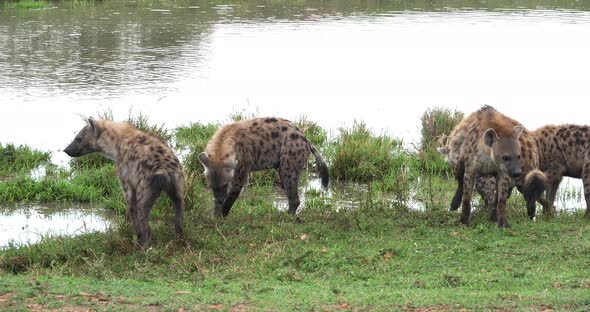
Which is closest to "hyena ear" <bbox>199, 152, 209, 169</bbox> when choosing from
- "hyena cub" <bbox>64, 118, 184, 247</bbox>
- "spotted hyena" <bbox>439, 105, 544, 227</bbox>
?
"hyena cub" <bbox>64, 118, 184, 247</bbox>

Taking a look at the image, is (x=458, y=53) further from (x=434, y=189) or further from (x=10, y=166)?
(x=10, y=166)

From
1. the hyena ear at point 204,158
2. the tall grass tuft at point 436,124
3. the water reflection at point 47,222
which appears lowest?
the water reflection at point 47,222

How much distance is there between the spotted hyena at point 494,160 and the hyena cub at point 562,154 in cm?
34

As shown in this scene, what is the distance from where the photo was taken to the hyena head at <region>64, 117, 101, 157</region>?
7234 millimetres

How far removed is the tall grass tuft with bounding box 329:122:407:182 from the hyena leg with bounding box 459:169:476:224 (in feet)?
7.16

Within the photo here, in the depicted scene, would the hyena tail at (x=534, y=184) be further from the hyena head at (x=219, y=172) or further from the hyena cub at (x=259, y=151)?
the hyena head at (x=219, y=172)

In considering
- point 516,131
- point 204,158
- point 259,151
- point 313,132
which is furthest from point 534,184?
point 313,132

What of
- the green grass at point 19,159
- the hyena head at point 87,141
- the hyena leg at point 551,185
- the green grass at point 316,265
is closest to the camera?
the green grass at point 316,265

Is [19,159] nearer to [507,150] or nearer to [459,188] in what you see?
[459,188]

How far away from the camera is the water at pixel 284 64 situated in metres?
12.6

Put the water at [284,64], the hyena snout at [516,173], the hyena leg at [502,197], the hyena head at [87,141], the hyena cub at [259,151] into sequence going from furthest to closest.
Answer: the water at [284,64] < the hyena cub at [259,151] < the hyena head at [87,141] < the hyena leg at [502,197] < the hyena snout at [516,173]

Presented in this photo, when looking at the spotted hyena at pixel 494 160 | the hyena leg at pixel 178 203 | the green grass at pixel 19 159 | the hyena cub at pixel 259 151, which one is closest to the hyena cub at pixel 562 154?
the spotted hyena at pixel 494 160

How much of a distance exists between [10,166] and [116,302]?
4904 millimetres

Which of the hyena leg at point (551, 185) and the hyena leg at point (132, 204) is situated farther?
the hyena leg at point (551, 185)
